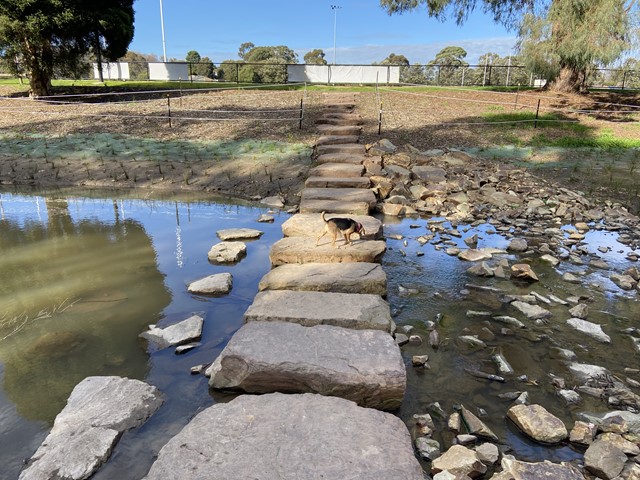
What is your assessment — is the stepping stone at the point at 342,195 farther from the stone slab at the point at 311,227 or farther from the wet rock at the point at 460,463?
the wet rock at the point at 460,463

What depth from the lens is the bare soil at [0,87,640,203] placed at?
9359mm

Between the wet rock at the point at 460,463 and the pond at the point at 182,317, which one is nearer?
the wet rock at the point at 460,463

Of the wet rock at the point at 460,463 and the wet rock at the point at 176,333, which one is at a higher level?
the wet rock at the point at 460,463

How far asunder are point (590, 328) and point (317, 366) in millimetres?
2608

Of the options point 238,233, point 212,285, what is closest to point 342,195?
point 238,233

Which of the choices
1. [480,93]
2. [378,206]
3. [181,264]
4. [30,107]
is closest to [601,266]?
[378,206]

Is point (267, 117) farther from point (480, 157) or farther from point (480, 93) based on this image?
point (480, 93)

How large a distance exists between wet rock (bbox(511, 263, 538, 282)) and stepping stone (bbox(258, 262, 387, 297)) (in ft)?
5.30

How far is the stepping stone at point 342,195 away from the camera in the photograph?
7.13 metres

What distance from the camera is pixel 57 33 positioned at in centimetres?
1595

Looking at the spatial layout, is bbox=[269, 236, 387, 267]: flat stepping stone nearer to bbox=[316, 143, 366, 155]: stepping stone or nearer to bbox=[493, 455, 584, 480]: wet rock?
bbox=[493, 455, 584, 480]: wet rock

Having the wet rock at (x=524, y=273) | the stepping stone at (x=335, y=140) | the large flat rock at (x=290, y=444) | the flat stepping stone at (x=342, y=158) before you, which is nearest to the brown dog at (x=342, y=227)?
the wet rock at (x=524, y=273)

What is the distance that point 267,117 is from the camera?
13.1m

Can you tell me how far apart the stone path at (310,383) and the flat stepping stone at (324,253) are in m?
0.01
